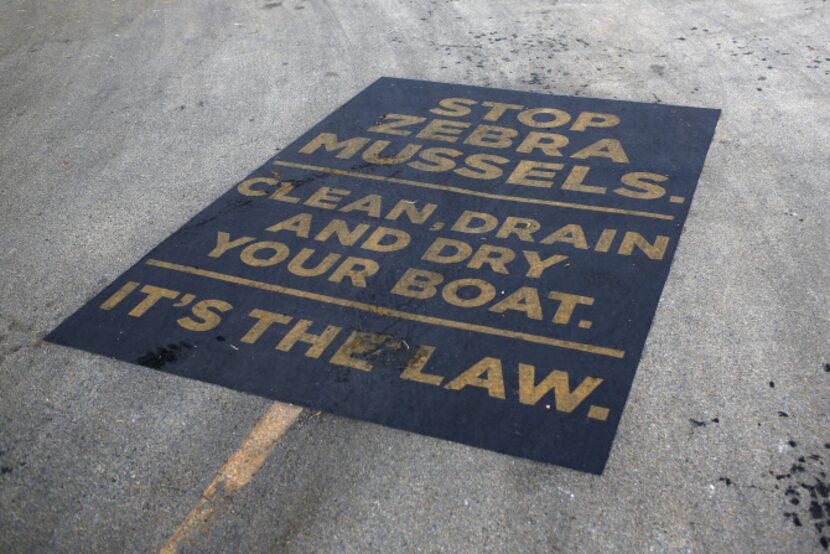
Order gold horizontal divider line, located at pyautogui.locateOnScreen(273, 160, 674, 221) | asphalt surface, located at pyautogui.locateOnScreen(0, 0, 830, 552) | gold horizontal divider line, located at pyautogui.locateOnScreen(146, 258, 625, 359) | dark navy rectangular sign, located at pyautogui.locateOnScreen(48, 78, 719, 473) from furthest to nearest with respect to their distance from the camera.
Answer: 1. gold horizontal divider line, located at pyautogui.locateOnScreen(273, 160, 674, 221)
2. gold horizontal divider line, located at pyautogui.locateOnScreen(146, 258, 625, 359)
3. dark navy rectangular sign, located at pyautogui.locateOnScreen(48, 78, 719, 473)
4. asphalt surface, located at pyautogui.locateOnScreen(0, 0, 830, 552)

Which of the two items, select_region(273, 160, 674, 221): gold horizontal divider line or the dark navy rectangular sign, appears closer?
the dark navy rectangular sign

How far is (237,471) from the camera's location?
4.94 metres

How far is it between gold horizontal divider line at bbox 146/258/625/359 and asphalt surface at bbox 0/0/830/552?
0.36 m

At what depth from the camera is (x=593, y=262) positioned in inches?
258

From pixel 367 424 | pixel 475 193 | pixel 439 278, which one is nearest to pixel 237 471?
pixel 367 424

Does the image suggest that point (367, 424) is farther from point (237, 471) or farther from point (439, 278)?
point (439, 278)

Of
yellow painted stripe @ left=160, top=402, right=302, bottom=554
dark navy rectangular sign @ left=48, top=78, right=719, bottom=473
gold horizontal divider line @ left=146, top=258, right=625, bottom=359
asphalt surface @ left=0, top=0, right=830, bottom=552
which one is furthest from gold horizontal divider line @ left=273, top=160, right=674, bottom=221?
yellow painted stripe @ left=160, top=402, right=302, bottom=554

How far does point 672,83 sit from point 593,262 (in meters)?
4.21

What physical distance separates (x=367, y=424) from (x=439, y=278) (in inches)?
64.2

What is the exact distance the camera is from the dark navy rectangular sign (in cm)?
538

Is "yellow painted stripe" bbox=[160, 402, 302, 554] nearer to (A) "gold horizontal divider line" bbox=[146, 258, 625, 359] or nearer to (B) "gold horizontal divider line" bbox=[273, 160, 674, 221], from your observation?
(A) "gold horizontal divider line" bbox=[146, 258, 625, 359]

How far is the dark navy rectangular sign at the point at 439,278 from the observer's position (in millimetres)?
5379

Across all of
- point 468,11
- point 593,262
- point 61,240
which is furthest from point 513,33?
point 61,240

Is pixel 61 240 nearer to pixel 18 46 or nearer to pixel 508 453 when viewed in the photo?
pixel 508 453
